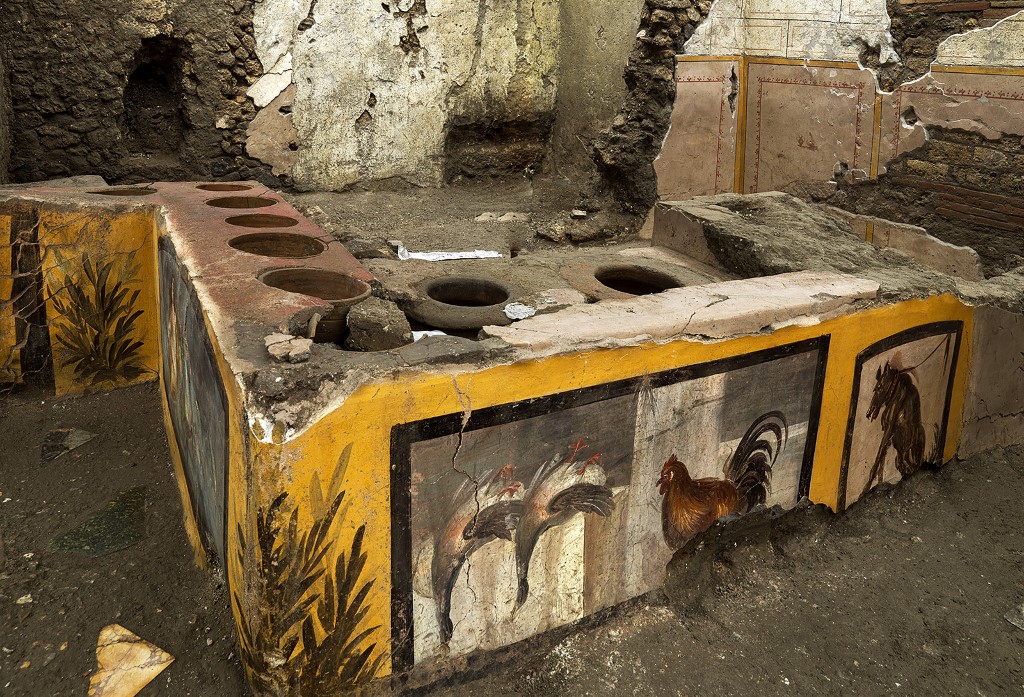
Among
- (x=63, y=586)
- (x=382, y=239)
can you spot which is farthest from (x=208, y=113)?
(x=63, y=586)

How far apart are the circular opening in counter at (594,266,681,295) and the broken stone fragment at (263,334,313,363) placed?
1572 millimetres

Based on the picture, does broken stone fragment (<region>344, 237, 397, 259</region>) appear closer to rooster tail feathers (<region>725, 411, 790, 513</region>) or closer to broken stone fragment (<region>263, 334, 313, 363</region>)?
broken stone fragment (<region>263, 334, 313, 363</region>)

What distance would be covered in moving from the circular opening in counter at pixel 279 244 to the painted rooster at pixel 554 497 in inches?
61.0

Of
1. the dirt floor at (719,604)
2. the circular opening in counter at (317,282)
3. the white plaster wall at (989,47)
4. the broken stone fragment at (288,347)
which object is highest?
the white plaster wall at (989,47)

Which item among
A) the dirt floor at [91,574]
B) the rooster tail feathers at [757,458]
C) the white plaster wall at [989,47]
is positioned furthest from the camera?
the white plaster wall at [989,47]

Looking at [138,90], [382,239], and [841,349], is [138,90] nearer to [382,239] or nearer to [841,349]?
[382,239]

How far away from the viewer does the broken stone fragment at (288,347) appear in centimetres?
209

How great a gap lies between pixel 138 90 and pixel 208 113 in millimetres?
516

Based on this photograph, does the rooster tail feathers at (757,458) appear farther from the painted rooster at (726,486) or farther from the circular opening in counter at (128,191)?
the circular opening in counter at (128,191)

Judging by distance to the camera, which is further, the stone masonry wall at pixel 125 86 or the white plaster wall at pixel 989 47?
the stone masonry wall at pixel 125 86

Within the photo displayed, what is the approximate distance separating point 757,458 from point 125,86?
5147mm

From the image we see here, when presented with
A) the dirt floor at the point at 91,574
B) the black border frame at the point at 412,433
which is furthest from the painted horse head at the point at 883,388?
the dirt floor at the point at 91,574

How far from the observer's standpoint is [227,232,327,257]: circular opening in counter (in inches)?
139

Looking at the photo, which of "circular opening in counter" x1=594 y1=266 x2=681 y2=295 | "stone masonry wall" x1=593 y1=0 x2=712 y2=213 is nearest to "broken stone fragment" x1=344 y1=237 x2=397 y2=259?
"circular opening in counter" x1=594 y1=266 x2=681 y2=295
